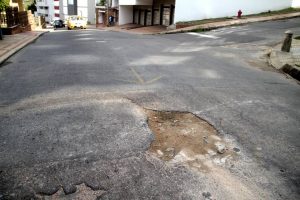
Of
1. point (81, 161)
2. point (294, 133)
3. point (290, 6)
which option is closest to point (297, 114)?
point (294, 133)

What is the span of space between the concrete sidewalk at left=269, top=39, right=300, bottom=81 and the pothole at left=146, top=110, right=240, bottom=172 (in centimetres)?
555

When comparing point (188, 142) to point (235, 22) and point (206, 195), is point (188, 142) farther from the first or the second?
point (235, 22)

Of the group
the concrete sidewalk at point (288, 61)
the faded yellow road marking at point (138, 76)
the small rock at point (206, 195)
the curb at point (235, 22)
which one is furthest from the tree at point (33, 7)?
the small rock at point (206, 195)

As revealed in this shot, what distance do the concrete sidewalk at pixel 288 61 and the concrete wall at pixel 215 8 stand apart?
52.3 feet

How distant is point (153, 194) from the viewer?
3131mm

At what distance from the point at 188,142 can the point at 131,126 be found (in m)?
0.98

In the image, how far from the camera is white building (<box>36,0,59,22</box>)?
6644cm

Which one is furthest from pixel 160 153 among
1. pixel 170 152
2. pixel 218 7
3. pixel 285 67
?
pixel 218 7

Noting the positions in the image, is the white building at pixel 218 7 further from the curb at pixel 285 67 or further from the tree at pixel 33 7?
the tree at pixel 33 7

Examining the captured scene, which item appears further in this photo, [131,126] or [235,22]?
[235,22]

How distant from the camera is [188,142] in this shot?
4266 millimetres

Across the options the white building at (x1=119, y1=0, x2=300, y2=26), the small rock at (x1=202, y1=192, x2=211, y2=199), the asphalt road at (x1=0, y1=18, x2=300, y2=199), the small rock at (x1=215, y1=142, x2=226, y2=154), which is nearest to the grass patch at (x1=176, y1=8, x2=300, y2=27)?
the white building at (x1=119, y1=0, x2=300, y2=26)

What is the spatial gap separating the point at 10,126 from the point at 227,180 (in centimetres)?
338

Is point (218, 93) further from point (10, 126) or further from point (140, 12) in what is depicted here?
point (140, 12)
